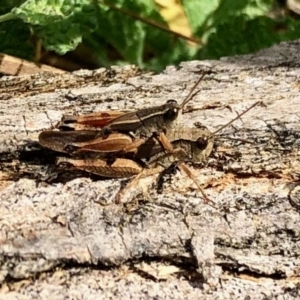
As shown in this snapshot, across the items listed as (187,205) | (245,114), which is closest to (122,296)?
(187,205)

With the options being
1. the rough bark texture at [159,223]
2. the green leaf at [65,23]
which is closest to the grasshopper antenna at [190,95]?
the rough bark texture at [159,223]

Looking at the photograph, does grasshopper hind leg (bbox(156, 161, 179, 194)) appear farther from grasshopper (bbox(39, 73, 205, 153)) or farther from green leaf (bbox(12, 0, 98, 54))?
green leaf (bbox(12, 0, 98, 54))

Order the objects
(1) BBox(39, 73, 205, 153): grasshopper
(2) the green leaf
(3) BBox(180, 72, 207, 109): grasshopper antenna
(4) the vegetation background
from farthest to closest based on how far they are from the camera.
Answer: (4) the vegetation background → (2) the green leaf → (3) BBox(180, 72, 207, 109): grasshopper antenna → (1) BBox(39, 73, 205, 153): grasshopper

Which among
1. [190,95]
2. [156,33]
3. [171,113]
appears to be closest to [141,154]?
[171,113]

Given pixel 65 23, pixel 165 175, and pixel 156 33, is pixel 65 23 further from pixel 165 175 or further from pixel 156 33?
pixel 165 175

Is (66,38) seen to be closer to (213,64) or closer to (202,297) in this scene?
(213,64)

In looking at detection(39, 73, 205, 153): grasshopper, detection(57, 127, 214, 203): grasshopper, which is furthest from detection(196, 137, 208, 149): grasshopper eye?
detection(39, 73, 205, 153): grasshopper
